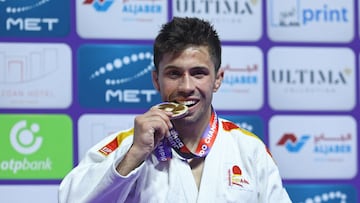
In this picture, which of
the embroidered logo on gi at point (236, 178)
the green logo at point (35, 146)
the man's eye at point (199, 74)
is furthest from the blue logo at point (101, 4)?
the embroidered logo on gi at point (236, 178)

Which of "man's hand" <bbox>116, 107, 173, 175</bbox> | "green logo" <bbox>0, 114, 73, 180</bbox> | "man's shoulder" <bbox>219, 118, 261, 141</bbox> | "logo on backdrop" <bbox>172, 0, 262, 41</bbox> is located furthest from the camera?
"logo on backdrop" <bbox>172, 0, 262, 41</bbox>

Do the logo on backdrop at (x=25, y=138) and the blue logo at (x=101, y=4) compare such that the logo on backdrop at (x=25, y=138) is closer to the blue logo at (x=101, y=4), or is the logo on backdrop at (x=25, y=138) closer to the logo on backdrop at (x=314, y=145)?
the blue logo at (x=101, y=4)

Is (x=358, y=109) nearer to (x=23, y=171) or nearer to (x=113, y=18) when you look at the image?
(x=113, y=18)

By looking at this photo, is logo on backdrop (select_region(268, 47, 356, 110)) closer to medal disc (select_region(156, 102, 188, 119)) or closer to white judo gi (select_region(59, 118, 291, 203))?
white judo gi (select_region(59, 118, 291, 203))

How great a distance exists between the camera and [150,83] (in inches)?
99.0

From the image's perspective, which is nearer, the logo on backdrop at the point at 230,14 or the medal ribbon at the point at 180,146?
the medal ribbon at the point at 180,146

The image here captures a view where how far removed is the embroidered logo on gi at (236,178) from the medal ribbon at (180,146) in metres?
0.08

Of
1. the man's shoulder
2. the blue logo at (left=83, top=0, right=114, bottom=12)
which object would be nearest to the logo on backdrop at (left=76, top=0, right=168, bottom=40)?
the blue logo at (left=83, top=0, right=114, bottom=12)

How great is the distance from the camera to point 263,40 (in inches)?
103

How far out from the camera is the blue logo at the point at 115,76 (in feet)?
8.07

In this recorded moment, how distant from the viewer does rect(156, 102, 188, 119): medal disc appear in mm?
1576

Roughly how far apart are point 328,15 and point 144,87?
2.70 feet

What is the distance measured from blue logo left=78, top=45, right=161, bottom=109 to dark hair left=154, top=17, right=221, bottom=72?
773 mm

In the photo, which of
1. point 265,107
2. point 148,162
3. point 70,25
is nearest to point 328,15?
point 265,107
